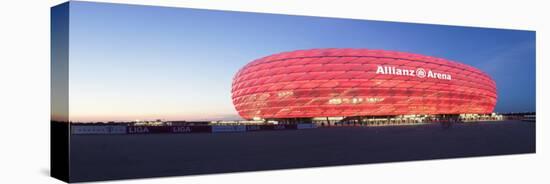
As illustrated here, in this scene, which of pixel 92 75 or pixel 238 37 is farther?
pixel 238 37

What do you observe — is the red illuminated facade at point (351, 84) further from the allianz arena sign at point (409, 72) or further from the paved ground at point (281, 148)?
the paved ground at point (281, 148)

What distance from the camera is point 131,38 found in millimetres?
14023

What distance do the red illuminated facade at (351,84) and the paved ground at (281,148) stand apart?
50 centimetres

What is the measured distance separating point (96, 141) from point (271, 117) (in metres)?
4.32

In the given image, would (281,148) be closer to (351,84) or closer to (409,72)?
(351,84)

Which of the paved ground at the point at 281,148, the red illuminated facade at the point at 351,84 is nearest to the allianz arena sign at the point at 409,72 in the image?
the red illuminated facade at the point at 351,84

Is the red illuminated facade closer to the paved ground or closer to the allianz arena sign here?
the allianz arena sign

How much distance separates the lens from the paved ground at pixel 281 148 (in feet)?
45.2

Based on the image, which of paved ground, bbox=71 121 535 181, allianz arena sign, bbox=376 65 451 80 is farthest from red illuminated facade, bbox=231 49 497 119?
paved ground, bbox=71 121 535 181

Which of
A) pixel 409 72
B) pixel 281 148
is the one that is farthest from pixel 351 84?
pixel 281 148

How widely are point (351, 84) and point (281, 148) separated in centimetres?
246

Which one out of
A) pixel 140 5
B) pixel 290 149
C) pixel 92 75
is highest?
pixel 140 5

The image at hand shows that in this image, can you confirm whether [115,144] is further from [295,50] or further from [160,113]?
[295,50]

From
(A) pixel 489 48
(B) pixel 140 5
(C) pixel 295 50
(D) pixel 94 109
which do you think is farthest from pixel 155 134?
(A) pixel 489 48
